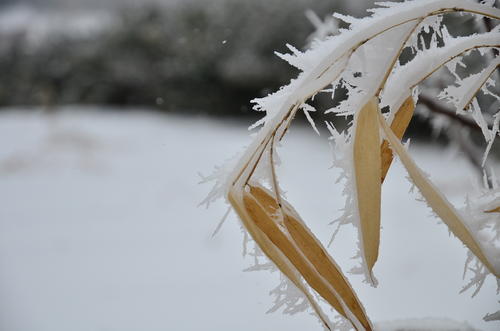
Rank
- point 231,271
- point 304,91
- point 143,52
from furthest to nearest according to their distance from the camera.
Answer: point 143,52 → point 231,271 → point 304,91

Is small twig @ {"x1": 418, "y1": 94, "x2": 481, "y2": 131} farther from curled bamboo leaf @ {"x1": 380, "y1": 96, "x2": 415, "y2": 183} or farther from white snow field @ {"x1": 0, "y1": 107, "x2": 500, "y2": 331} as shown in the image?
curled bamboo leaf @ {"x1": 380, "y1": 96, "x2": 415, "y2": 183}

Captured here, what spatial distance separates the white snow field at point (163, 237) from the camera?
1646mm

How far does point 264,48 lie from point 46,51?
2.58m

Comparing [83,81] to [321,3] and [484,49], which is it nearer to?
[321,3]

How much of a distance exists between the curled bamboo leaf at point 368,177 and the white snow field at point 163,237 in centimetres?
13

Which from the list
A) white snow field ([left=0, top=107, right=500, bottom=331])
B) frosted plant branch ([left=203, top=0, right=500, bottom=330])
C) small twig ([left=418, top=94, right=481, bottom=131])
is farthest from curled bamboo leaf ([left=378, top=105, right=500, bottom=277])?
small twig ([left=418, top=94, right=481, bottom=131])

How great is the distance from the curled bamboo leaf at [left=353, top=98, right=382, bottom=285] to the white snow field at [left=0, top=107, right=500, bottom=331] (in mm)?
125

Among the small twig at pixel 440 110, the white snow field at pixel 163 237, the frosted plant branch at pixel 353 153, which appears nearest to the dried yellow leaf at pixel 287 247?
the frosted plant branch at pixel 353 153

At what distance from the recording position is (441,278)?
189cm

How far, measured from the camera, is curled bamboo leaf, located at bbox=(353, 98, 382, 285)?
0.34m

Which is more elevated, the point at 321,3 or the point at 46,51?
the point at 46,51

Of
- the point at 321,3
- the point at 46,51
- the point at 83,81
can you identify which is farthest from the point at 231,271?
the point at 46,51

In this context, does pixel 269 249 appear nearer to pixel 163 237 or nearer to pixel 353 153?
pixel 353 153

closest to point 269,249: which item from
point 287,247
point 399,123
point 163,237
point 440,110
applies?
point 287,247
